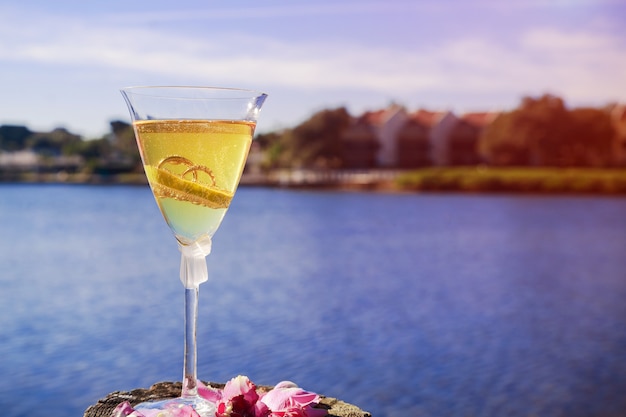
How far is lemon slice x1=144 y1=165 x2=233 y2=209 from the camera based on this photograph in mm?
1842

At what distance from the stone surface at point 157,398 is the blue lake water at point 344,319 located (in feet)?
22.9

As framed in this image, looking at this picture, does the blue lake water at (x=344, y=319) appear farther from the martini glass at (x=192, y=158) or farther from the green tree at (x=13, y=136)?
the green tree at (x=13, y=136)

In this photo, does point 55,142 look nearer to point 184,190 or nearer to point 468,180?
point 468,180

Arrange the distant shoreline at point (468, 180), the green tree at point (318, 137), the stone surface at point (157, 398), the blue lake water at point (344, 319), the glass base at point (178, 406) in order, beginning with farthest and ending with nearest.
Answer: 1. the green tree at point (318, 137)
2. the distant shoreline at point (468, 180)
3. the blue lake water at point (344, 319)
4. the stone surface at point (157, 398)
5. the glass base at point (178, 406)

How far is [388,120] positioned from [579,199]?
17528mm

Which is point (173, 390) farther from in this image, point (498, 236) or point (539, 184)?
point (539, 184)

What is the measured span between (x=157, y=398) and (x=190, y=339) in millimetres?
349

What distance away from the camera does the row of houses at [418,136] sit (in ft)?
216

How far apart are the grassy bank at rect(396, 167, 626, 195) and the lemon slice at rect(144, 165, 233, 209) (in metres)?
56.7

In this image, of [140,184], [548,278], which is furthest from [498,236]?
[140,184]

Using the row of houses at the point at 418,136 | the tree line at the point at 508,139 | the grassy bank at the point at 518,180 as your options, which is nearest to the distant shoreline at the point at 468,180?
the grassy bank at the point at 518,180

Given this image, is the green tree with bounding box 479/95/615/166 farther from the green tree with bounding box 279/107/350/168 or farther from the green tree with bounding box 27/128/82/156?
the green tree with bounding box 27/128/82/156

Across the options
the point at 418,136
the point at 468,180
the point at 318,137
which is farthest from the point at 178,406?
the point at 318,137

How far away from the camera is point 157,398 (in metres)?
2.06
